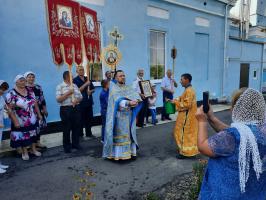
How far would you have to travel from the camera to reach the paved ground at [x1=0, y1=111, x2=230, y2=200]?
370cm

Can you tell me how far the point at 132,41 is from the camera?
855 centimetres

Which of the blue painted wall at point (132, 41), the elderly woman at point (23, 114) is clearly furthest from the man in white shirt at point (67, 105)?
the blue painted wall at point (132, 41)

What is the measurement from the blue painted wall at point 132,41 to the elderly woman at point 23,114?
143cm

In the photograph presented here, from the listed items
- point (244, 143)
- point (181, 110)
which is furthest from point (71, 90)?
point (244, 143)

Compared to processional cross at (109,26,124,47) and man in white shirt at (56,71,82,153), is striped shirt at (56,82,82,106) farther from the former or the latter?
processional cross at (109,26,124,47)

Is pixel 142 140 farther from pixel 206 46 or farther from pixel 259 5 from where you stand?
pixel 259 5

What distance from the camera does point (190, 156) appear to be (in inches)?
201

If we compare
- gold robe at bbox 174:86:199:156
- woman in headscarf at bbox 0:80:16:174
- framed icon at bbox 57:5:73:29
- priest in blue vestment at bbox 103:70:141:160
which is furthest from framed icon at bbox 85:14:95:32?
gold robe at bbox 174:86:199:156

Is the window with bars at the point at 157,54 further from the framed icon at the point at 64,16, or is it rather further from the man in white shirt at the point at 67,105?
the framed icon at the point at 64,16

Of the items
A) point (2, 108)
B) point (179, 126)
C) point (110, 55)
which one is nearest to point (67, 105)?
point (2, 108)

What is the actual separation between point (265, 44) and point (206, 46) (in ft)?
21.2

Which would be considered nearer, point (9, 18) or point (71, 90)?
point (71, 90)

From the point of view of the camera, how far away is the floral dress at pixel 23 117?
4672 mm

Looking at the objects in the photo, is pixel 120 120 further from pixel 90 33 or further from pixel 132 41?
pixel 132 41
